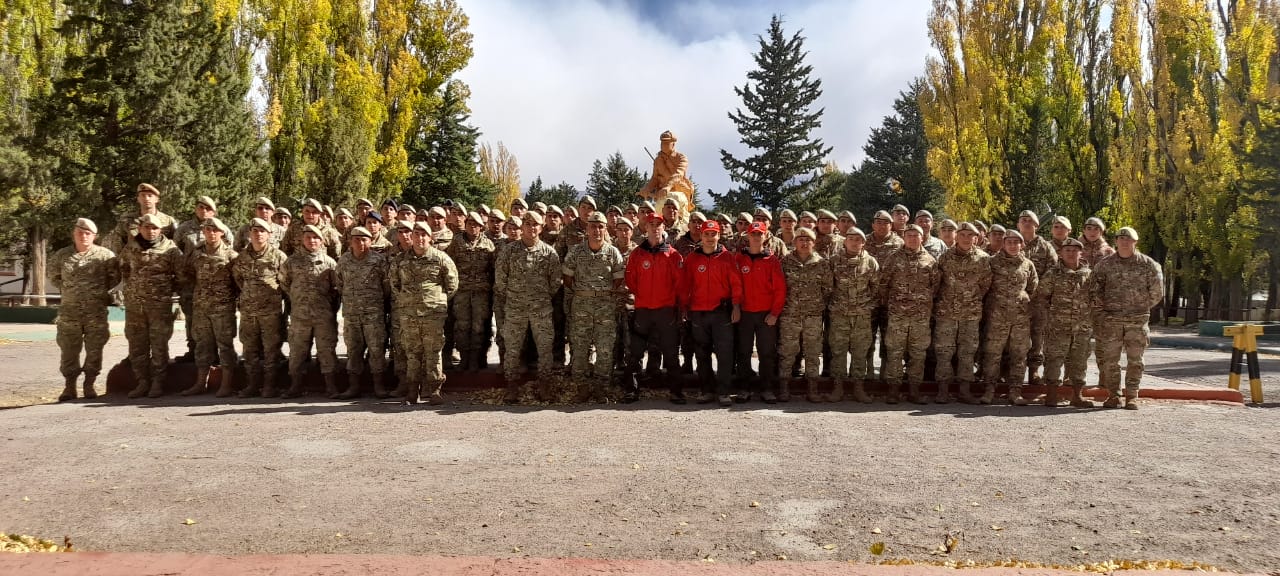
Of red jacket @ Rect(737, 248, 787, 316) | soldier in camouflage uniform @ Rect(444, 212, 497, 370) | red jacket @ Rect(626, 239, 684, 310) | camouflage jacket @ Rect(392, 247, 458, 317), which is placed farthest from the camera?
soldier in camouflage uniform @ Rect(444, 212, 497, 370)

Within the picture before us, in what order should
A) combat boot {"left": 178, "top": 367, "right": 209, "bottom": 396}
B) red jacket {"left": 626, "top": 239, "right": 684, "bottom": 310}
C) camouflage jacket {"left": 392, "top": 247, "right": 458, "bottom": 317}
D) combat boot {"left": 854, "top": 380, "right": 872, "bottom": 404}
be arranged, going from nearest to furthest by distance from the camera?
camouflage jacket {"left": 392, "top": 247, "right": 458, "bottom": 317} < red jacket {"left": 626, "top": 239, "right": 684, "bottom": 310} < combat boot {"left": 854, "top": 380, "right": 872, "bottom": 404} < combat boot {"left": 178, "top": 367, "right": 209, "bottom": 396}

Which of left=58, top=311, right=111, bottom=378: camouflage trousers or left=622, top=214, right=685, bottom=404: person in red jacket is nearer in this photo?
left=622, top=214, right=685, bottom=404: person in red jacket

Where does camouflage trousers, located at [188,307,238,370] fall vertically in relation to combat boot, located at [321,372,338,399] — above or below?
above

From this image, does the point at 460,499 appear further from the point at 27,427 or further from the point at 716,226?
the point at 27,427

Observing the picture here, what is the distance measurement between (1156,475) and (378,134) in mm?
26740

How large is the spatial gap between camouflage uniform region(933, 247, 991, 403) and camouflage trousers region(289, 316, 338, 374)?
258 inches

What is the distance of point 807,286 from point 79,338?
780 cm

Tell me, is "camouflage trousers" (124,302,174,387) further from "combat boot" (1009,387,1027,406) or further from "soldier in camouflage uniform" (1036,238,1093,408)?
"soldier in camouflage uniform" (1036,238,1093,408)

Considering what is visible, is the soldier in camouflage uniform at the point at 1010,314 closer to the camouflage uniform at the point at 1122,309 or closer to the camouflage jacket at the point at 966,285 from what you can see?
the camouflage jacket at the point at 966,285

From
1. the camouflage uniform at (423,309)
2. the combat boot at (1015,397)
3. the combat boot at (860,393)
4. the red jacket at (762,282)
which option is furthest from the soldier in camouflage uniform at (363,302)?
the combat boot at (1015,397)

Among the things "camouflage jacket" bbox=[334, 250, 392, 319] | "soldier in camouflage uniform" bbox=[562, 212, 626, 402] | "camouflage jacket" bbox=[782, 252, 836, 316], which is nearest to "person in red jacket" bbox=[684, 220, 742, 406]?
"camouflage jacket" bbox=[782, 252, 836, 316]

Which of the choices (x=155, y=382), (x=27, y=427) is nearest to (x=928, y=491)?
(x=27, y=427)

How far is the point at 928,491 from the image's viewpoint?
4367 mm

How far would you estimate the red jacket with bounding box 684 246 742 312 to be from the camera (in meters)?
7.21
